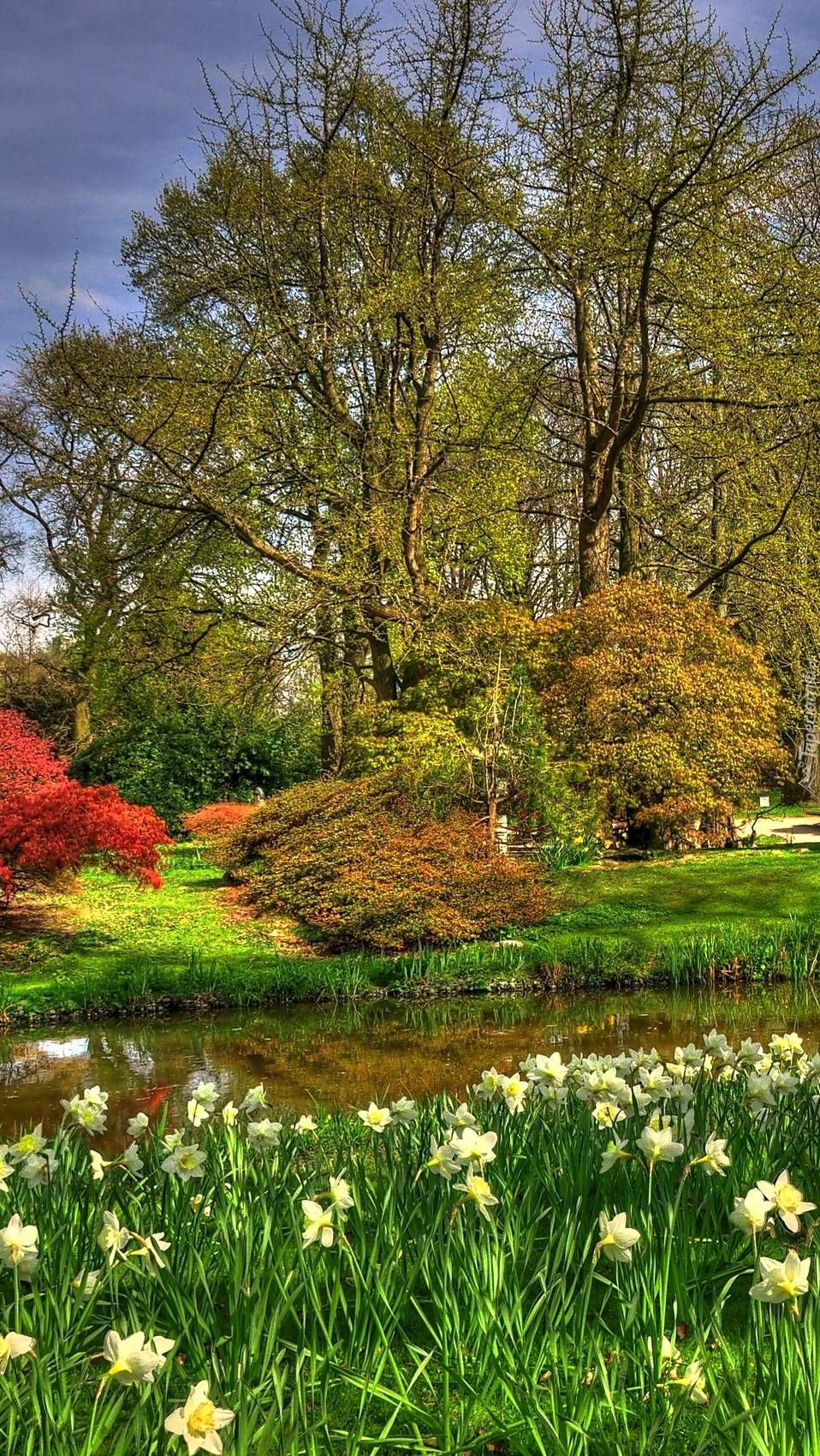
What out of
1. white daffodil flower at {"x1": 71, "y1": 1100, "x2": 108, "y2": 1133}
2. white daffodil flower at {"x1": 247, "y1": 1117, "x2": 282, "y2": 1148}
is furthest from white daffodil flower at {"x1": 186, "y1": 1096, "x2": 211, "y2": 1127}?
white daffodil flower at {"x1": 71, "y1": 1100, "x2": 108, "y2": 1133}

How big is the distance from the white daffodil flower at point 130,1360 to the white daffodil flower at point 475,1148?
95 centimetres

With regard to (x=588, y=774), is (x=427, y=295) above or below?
above

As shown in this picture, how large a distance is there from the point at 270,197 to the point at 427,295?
2334 millimetres

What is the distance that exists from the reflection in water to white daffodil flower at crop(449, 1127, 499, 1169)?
3.93 m

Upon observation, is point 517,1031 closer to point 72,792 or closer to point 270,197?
point 72,792

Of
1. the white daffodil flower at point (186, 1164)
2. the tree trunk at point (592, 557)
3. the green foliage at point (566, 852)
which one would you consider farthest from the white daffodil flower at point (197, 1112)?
the tree trunk at point (592, 557)

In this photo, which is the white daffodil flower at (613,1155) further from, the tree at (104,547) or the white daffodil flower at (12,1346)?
the tree at (104,547)

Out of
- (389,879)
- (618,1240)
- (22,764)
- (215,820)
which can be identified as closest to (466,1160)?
(618,1240)

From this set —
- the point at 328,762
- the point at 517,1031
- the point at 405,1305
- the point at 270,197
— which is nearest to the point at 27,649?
the point at 328,762

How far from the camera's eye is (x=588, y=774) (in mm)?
14219

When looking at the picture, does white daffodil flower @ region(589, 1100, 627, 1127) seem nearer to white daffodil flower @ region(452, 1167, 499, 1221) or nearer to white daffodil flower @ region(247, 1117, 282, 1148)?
white daffodil flower @ region(452, 1167, 499, 1221)

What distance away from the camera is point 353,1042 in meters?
8.38

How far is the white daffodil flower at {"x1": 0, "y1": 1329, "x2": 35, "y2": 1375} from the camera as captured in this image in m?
1.87

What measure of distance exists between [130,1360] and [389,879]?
8.81 meters
